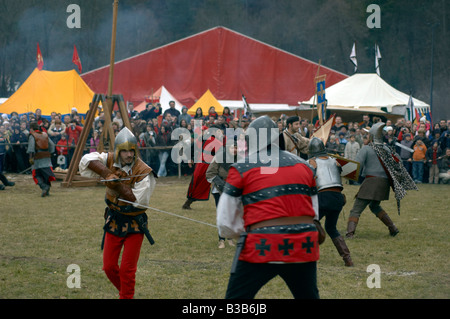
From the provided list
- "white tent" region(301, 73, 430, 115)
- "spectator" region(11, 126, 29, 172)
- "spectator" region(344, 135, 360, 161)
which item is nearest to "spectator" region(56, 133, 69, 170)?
"spectator" region(11, 126, 29, 172)

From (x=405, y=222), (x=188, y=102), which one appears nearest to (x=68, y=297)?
(x=405, y=222)

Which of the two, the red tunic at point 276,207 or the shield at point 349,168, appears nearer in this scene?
the red tunic at point 276,207

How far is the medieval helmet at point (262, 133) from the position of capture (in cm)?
421

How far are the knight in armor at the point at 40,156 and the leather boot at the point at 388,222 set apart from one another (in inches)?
309

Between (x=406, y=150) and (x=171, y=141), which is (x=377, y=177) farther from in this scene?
(x=171, y=141)

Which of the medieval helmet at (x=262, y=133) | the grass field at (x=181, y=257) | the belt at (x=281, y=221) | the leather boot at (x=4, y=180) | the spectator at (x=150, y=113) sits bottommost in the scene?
the grass field at (x=181, y=257)

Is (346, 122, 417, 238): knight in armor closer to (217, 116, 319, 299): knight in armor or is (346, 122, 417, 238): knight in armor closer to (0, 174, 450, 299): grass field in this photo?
(0, 174, 450, 299): grass field

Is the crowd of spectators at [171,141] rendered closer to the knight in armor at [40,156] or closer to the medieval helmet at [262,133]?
the knight in armor at [40,156]

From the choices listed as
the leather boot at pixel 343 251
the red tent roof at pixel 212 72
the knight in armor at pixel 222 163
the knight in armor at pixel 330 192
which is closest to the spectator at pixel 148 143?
the knight in armor at pixel 222 163

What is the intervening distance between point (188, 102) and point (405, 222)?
69.0 feet

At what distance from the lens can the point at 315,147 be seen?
7.68 m

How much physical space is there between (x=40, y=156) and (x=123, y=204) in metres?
8.88

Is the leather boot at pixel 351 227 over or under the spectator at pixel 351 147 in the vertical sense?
under

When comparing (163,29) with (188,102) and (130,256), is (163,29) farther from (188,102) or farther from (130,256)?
(130,256)
